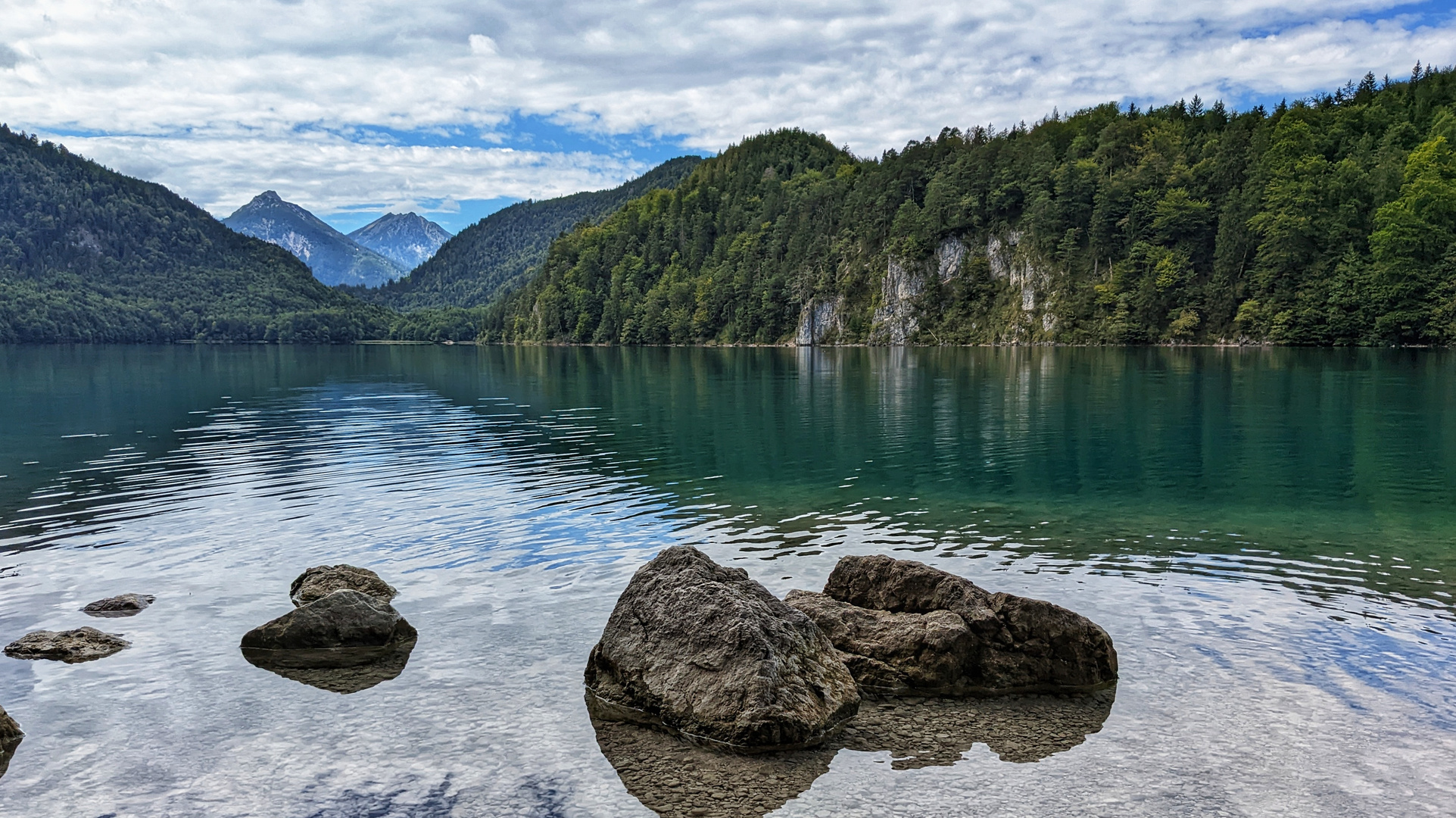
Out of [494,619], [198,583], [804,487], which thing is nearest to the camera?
[494,619]

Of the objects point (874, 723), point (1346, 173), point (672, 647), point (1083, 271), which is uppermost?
point (1346, 173)

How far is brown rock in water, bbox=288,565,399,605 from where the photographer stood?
56.1 ft

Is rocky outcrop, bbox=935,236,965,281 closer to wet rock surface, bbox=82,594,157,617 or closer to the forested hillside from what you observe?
the forested hillside

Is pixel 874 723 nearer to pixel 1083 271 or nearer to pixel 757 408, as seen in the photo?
pixel 757 408

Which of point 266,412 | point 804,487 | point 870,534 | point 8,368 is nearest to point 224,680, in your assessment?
point 870,534

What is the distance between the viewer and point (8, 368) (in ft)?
355

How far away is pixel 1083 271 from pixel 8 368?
174276mm

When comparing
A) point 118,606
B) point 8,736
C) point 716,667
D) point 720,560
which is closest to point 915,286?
point 720,560

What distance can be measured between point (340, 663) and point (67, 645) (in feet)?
15.7

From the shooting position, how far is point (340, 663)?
562 inches

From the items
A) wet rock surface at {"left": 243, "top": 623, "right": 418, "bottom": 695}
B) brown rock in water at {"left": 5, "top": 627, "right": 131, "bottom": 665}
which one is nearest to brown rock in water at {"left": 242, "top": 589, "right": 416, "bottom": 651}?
wet rock surface at {"left": 243, "top": 623, "right": 418, "bottom": 695}

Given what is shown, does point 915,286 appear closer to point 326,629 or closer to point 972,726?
point 326,629

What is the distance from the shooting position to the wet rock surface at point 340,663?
13.5m

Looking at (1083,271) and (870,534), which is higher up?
(1083,271)
